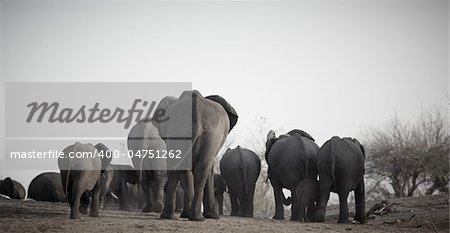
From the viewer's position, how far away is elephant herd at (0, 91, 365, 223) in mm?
11648

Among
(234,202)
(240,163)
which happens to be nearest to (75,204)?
(240,163)

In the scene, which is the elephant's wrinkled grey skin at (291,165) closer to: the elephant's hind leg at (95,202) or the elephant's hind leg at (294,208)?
the elephant's hind leg at (294,208)

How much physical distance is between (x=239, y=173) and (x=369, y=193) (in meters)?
24.4

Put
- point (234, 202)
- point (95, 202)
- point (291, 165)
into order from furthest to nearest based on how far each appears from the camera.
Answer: point (234, 202), point (291, 165), point (95, 202)

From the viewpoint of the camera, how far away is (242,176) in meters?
17.5

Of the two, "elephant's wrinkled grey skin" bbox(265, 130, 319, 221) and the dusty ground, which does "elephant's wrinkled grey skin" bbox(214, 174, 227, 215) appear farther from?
the dusty ground

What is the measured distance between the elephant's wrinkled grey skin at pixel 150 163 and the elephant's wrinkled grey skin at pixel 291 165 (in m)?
3.64

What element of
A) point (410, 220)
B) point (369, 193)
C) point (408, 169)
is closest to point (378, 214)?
point (410, 220)

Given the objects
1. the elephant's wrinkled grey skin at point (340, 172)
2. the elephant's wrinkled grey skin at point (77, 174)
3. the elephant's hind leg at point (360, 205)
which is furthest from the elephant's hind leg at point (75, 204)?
the elephant's hind leg at point (360, 205)

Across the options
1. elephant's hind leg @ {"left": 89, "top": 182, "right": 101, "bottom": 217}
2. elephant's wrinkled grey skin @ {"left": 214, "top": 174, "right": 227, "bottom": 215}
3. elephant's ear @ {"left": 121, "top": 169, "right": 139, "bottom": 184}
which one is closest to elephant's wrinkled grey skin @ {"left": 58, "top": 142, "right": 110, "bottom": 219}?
elephant's hind leg @ {"left": 89, "top": 182, "right": 101, "bottom": 217}

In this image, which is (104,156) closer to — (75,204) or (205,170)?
(75,204)

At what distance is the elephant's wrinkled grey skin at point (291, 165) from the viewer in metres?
15.3

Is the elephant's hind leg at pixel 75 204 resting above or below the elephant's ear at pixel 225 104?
below

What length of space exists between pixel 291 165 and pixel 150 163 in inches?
158
